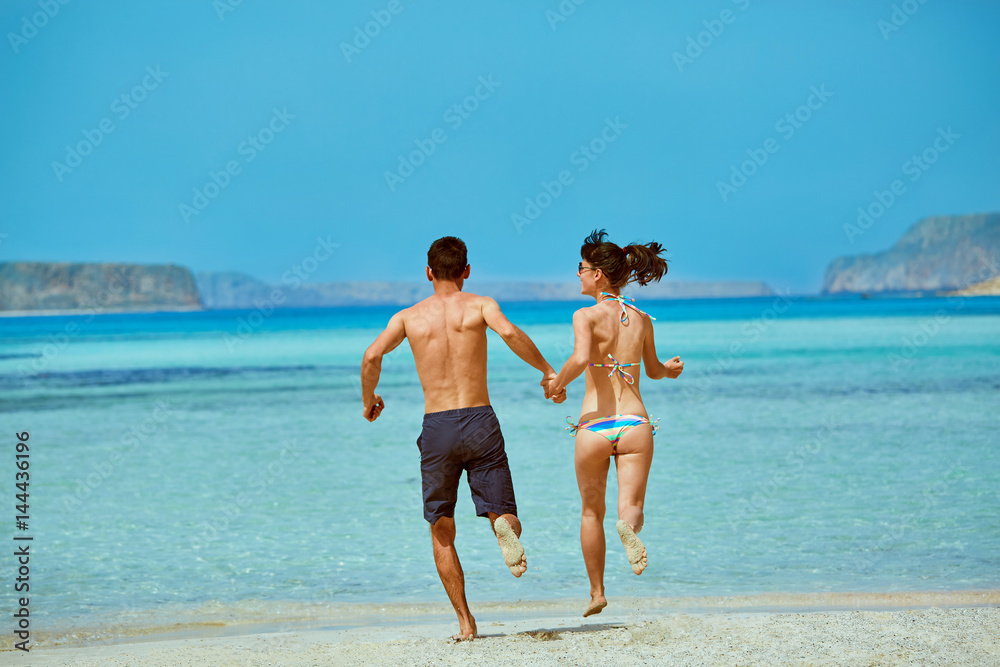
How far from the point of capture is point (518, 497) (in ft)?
30.6

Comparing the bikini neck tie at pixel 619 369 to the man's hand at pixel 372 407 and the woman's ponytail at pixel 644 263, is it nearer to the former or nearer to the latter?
the woman's ponytail at pixel 644 263

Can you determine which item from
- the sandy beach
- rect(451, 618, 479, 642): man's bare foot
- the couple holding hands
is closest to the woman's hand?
the couple holding hands

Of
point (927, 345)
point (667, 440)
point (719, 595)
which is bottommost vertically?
point (719, 595)

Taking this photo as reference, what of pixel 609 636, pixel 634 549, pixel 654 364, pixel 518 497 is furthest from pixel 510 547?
pixel 518 497

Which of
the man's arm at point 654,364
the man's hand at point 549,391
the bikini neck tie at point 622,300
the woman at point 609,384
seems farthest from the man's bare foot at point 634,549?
the bikini neck tie at point 622,300

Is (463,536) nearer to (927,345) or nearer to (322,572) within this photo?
(322,572)

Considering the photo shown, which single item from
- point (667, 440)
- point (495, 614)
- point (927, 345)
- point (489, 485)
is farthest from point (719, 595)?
point (927, 345)

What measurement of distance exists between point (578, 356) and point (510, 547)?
3.28ft

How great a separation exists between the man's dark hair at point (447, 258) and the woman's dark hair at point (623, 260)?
2.27ft

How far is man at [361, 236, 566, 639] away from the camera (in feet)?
16.0

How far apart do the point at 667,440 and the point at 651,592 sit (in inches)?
254

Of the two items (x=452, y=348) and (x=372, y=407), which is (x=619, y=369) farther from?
(x=372, y=407)

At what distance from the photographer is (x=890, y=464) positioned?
10344 millimetres

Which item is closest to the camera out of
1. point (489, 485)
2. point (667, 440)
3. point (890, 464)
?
point (489, 485)
